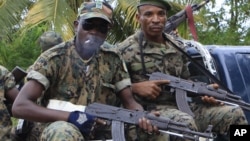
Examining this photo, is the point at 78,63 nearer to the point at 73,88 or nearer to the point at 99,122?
the point at 73,88

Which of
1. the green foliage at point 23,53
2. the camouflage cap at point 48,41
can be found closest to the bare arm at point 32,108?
the camouflage cap at point 48,41

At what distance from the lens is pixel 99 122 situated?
11.1 feet

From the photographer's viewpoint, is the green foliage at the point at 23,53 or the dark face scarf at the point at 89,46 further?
the green foliage at the point at 23,53

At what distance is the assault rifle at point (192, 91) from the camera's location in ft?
12.7

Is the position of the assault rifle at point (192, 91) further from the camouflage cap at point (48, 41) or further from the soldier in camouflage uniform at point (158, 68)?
the camouflage cap at point (48, 41)

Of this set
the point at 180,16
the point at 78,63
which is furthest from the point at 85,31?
the point at 180,16

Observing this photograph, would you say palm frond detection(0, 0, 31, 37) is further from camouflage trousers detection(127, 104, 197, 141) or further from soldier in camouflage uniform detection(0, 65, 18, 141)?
camouflage trousers detection(127, 104, 197, 141)

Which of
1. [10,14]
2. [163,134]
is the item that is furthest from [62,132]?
[10,14]

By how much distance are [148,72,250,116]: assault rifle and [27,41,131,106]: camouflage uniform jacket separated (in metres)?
0.42

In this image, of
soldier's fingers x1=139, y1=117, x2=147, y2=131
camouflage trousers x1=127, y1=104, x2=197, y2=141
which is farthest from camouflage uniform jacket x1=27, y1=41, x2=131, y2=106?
soldier's fingers x1=139, y1=117, x2=147, y2=131

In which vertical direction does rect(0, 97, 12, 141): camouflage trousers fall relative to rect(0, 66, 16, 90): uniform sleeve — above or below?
below

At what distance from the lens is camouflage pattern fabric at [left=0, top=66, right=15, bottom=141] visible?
395cm

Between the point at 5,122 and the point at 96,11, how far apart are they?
1022mm

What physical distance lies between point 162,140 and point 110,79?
0.54 metres
